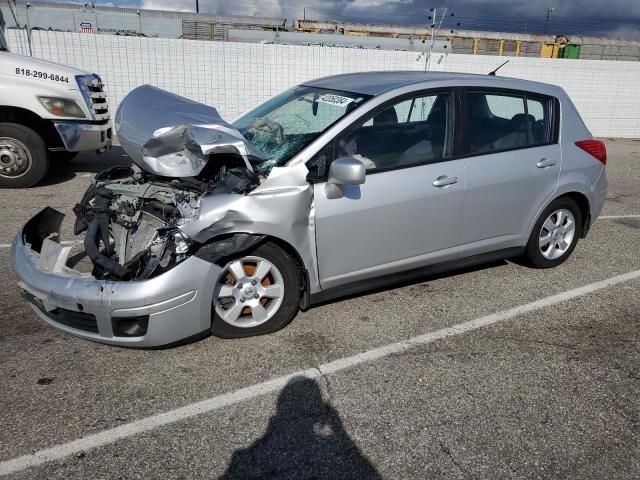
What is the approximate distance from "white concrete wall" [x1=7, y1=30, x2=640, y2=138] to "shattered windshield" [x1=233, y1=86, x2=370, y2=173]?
8631mm

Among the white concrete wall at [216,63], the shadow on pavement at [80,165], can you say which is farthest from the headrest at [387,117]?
the white concrete wall at [216,63]

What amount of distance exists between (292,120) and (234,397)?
2.18 meters

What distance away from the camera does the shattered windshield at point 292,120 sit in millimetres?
3742

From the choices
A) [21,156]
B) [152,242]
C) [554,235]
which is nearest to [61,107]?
[21,156]

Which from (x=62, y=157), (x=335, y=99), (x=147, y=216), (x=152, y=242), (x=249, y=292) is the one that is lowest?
(x=62, y=157)

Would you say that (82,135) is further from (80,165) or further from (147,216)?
(147,216)

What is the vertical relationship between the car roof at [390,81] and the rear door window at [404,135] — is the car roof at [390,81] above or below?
above

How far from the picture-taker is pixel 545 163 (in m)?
Result: 4.62

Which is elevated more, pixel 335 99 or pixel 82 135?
pixel 335 99

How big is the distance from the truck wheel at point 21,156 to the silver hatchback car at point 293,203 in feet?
11.4

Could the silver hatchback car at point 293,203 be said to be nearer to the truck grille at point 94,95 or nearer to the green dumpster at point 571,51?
the truck grille at point 94,95

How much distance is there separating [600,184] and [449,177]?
2011mm

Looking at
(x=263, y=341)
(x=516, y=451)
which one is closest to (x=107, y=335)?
(x=263, y=341)

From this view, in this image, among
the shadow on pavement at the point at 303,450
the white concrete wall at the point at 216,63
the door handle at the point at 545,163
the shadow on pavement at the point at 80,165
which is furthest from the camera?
the white concrete wall at the point at 216,63
